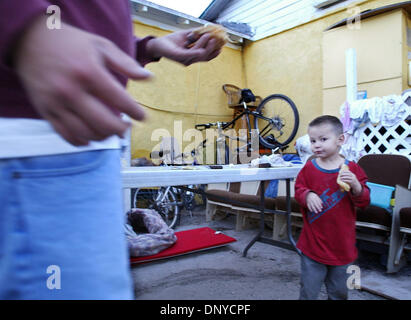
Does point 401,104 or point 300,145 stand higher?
point 401,104

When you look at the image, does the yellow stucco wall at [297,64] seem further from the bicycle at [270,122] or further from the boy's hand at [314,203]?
the boy's hand at [314,203]

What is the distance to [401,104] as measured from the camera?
12.1ft

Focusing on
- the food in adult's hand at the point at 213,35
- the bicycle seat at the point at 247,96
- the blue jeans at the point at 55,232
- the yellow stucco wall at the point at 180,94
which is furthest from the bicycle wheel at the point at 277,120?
the blue jeans at the point at 55,232

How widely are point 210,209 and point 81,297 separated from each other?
4482 mm

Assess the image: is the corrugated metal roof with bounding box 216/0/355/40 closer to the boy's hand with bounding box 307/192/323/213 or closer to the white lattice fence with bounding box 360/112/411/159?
the white lattice fence with bounding box 360/112/411/159

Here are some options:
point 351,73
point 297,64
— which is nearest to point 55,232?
point 351,73

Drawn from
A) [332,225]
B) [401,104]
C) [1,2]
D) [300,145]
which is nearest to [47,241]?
[1,2]

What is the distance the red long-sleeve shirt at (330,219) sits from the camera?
63.6 inches

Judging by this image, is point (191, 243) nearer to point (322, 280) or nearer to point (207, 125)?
point (322, 280)

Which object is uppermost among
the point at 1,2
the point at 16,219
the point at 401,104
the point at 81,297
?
the point at 401,104

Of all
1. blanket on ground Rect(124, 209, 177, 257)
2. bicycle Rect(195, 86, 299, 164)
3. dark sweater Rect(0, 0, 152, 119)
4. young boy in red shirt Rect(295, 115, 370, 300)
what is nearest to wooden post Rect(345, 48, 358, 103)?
bicycle Rect(195, 86, 299, 164)

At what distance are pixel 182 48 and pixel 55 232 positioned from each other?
639 mm
